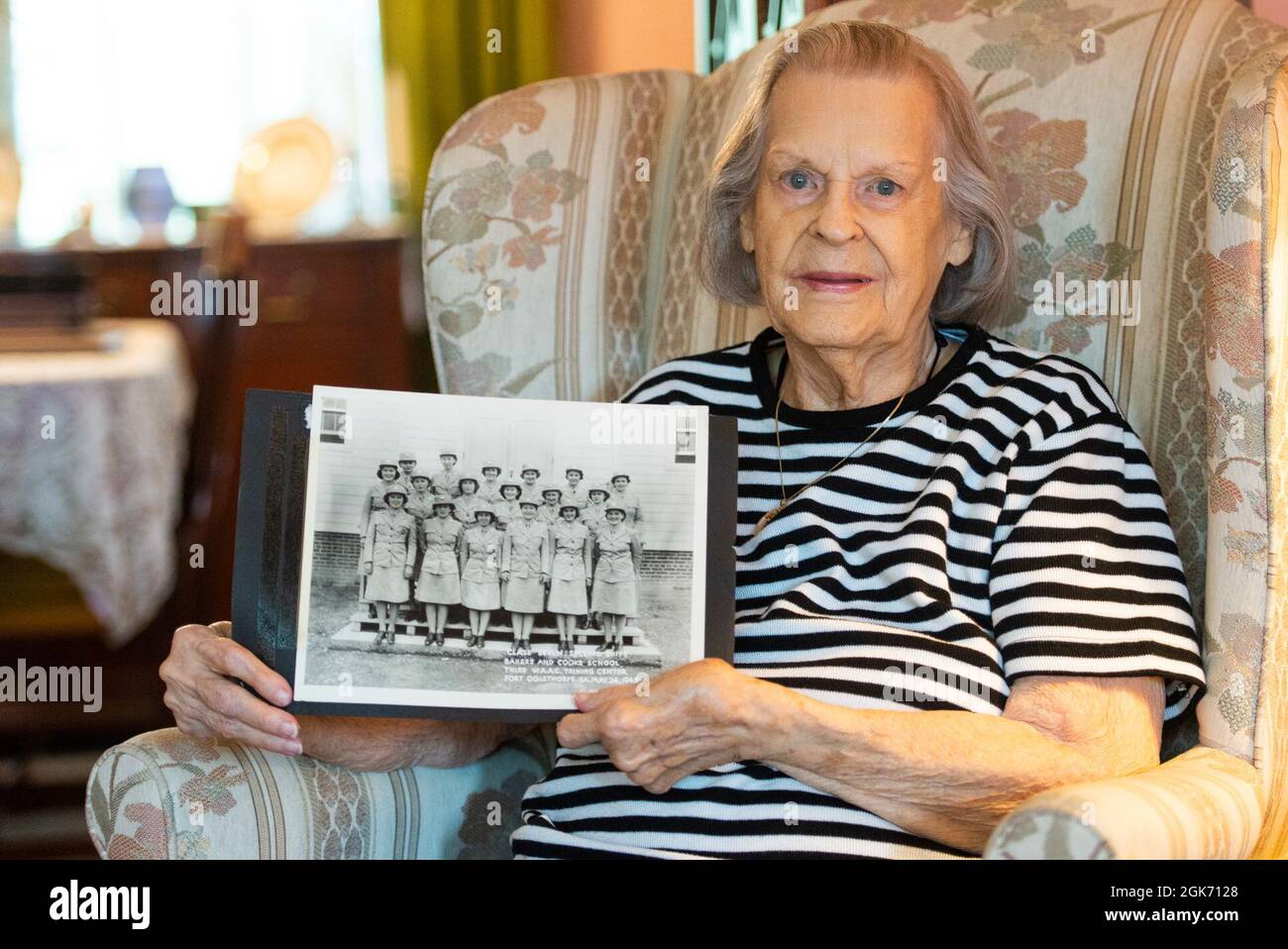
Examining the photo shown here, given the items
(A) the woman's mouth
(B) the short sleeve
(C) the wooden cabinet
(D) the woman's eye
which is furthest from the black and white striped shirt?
(C) the wooden cabinet

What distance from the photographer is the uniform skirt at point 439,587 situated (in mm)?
1125

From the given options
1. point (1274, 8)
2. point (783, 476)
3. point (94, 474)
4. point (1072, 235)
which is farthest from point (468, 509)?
point (94, 474)

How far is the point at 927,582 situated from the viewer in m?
1.22

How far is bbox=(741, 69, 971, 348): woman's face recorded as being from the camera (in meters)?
1.29

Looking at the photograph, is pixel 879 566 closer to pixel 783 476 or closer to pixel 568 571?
pixel 783 476

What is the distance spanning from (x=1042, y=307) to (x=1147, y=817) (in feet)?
1.98

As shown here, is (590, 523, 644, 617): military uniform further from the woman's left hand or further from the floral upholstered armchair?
the floral upholstered armchair

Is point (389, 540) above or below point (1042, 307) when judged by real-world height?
below

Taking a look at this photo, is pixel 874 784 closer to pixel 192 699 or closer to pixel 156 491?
pixel 192 699

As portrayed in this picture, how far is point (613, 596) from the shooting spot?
1.13 meters
